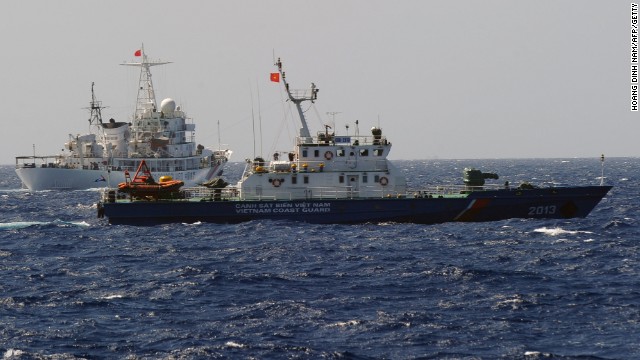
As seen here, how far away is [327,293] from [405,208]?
66.7 ft

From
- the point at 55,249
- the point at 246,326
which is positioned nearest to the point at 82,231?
the point at 55,249

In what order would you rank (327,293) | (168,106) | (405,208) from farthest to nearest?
1. (168,106)
2. (405,208)
3. (327,293)

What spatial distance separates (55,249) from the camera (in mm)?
43000

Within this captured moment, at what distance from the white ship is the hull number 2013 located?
Answer: 74.4m

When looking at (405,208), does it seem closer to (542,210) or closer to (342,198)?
(342,198)

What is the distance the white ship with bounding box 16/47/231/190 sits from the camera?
11819 centimetres

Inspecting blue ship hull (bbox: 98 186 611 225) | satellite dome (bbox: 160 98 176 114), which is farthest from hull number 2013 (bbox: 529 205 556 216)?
satellite dome (bbox: 160 98 176 114)

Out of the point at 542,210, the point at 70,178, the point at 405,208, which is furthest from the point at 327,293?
the point at 70,178

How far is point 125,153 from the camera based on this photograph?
396 ft

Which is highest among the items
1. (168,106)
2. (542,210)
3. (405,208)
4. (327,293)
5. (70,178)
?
(168,106)

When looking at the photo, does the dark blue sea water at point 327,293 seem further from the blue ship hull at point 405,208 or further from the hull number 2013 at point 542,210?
the hull number 2013 at point 542,210

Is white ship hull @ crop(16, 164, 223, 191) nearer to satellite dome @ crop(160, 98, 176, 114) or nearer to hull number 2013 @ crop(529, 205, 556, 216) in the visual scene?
satellite dome @ crop(160, 98, 176, 114)

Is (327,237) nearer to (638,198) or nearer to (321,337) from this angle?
(321,337)

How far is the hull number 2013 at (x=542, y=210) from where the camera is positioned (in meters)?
49.7
